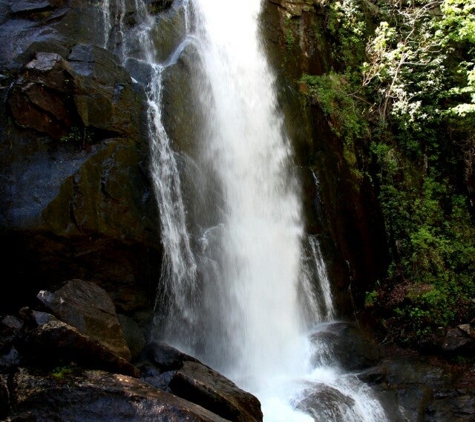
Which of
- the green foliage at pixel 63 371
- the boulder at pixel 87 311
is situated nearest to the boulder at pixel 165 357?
the boulder at pixel 87 311

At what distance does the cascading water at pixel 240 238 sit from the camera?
7578 millimetres

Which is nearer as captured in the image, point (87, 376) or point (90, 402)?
point (90, 402)

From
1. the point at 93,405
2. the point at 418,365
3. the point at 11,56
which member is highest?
the point at 11,56

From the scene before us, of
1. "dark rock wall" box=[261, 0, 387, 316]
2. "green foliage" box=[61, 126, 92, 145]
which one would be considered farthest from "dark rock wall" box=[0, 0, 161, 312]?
"dark rock wall" box=[261, 0, 387, 316]

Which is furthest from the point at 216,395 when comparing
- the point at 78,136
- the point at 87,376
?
the point at 78,136

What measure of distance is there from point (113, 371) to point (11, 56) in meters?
5.40

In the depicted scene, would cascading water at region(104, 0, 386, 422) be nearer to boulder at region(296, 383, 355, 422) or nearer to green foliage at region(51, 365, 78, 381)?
boulder at region(296, 383, 355, 422)

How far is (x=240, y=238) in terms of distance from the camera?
9.10m

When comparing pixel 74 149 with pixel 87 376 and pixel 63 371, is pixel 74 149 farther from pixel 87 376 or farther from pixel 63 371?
pixel 87 376

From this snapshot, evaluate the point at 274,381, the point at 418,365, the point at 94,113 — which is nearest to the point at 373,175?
the point at 418,365

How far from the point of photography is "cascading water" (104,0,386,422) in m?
7.58

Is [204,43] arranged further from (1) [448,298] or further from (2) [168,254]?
(1) [448,298]

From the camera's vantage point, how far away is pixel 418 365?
877 centimetres

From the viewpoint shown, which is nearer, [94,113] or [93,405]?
[93,405]
